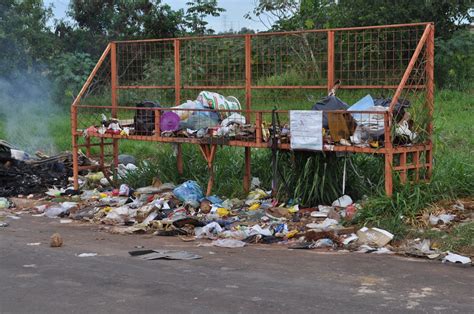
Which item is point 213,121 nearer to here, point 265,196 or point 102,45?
point 265,196

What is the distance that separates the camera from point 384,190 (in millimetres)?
8805

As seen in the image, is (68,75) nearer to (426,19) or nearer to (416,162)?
(426,19)

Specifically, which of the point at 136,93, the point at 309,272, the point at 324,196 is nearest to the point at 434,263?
the point at 309,272

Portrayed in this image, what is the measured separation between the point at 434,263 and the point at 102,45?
18.8 meters

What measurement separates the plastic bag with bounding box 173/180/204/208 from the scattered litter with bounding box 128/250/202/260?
239 centimetres

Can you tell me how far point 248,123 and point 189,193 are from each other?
1.35 meters

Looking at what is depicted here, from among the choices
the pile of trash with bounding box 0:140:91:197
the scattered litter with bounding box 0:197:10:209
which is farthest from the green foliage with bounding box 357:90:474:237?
the pile of trash with bounding box 0:140:91:197

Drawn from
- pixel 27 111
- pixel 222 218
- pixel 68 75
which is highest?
pixel 68 75

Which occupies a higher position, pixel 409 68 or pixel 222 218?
pixel 409 68

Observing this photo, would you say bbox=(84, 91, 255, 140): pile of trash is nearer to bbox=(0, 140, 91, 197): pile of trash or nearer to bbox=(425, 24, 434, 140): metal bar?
bbox=(0, 140, 91, 197): pile of trash

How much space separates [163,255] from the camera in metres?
7.57

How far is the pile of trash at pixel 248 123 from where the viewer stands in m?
8.73

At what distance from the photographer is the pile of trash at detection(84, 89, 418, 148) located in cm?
873

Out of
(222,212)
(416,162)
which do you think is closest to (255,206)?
(222,212)
